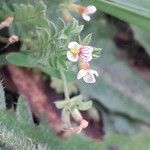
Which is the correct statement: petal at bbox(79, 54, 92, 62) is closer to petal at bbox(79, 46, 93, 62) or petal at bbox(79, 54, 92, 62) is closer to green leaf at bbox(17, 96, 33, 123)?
petal at bbox(79, 46, 93, 62)

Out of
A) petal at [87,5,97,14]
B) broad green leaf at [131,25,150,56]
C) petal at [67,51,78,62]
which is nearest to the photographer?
petal at [67,51,78,62]

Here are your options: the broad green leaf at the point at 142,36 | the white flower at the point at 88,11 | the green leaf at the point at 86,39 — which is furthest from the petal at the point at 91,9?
the broad green leaf at the point at 142,36

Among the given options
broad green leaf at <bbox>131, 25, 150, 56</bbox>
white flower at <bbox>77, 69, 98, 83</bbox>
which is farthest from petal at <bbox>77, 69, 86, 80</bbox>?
broad green leaf at <bbox>131, 25, 150, 56</bbox>

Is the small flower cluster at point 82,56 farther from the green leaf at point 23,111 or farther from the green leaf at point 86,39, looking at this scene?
the green leaf at point 23,111

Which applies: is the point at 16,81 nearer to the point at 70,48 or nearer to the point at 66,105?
the point at 66,105

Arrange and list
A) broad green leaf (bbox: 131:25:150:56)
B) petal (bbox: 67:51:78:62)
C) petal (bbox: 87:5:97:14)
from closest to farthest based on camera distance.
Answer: petal (bbox: 67:51:78:62) < petal (bbox: 87:5:97:14) < broad green leaf (bbox: 131:25:150:56)

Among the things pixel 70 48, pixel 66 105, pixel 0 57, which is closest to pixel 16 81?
pixel 0 57
